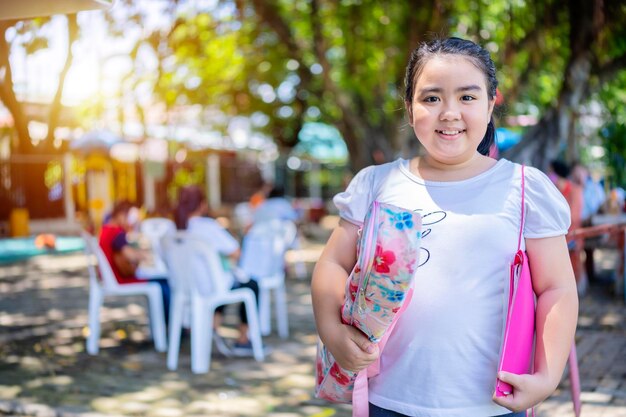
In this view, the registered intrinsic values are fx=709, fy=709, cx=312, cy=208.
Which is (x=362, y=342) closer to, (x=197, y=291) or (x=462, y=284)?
(x=462, y=284)

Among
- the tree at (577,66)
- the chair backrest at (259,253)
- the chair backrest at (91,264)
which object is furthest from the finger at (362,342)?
the tree at (577,66)

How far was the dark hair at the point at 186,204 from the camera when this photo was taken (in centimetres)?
629

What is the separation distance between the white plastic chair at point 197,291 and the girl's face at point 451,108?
4.10m

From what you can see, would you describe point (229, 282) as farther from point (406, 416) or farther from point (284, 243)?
point (406, 416)

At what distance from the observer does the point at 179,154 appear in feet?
80.4

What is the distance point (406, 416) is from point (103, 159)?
19374 mm

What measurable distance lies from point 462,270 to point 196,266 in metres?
4.26

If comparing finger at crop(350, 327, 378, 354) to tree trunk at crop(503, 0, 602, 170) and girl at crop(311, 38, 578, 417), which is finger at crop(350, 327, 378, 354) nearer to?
girl at crop(311, 38, 578, 417)

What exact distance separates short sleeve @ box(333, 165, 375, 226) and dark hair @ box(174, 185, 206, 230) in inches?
178

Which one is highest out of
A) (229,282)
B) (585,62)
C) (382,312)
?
(585,62)

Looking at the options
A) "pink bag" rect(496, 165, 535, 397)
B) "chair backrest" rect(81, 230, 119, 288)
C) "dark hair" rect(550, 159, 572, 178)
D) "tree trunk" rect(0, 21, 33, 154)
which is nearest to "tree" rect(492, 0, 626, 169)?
"dark hair" rect(550, 159, 572, 178)

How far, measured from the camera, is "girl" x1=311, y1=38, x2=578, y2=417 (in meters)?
1.73

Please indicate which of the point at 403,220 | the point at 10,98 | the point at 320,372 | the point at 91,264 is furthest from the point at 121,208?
the point at 10,98

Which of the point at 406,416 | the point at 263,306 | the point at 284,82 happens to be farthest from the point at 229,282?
the point at 284,82
